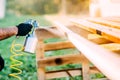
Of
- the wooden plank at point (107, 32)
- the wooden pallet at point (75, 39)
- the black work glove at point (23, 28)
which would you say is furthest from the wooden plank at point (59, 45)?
the wooden plank at point (107, 32)

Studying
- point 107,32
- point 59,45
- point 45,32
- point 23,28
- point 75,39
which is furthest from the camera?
point 59,45

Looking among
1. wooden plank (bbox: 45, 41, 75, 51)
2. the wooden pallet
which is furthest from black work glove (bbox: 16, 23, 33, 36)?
wooden plank (bbox: 45, 41, 75, 51)

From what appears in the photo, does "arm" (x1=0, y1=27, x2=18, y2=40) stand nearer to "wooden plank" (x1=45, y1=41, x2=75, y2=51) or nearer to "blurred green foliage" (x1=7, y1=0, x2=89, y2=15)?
"wooden plank" (x1=45, y1=41, x2=75, y2=51)

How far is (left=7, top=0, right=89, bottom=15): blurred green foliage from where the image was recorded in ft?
59.6

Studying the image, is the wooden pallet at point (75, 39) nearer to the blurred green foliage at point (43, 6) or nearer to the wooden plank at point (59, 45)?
the wooden plank at point (59, 45)

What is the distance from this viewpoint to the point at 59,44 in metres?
2.94

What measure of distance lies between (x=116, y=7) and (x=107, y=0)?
0.30 metres

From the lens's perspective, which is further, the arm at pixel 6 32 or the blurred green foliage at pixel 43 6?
the blurred green foliage at pixel 43 6

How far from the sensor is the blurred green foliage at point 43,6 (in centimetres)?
1817

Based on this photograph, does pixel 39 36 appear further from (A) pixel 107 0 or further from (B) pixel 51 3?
(B) pixel 51 3

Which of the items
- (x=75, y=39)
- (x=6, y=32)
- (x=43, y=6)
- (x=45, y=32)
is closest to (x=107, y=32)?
(x=75, y=39)

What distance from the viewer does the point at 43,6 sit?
61.4 feet

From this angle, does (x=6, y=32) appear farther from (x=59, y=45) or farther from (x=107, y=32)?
(x=107, y=32)

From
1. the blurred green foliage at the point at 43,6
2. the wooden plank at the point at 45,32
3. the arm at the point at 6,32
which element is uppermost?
the arm at the point at 6,32
